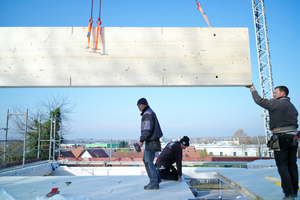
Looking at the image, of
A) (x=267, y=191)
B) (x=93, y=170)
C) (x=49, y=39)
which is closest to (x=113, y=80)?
(x=49, y=39)

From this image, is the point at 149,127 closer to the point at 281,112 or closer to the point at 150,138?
the point at 150,138

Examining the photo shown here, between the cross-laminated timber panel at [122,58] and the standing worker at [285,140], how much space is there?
76 centimetres

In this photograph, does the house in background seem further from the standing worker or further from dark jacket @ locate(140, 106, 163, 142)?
the standing worker

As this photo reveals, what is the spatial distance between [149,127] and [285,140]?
59.0 inches

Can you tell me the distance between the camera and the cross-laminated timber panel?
9.71 ft

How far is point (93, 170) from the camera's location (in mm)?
5832

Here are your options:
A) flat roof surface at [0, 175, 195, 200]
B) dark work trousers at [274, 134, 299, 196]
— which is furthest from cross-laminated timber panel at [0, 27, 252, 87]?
flat roof surface at [0, 175, 195, 200]

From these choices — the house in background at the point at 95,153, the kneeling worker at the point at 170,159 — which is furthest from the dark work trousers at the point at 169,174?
the house in background at the point at 95,153

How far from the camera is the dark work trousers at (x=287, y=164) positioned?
2127mm

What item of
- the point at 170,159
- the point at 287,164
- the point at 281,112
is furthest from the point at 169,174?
the point at 281,112

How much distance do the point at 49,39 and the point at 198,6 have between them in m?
2.94

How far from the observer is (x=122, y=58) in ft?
9.85

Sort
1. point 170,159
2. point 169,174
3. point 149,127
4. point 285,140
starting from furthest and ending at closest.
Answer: point 170,159 → point 169,174 → point 149,127 → point 285,140

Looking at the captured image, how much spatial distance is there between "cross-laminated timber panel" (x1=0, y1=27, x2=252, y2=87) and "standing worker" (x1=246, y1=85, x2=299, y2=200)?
0.76 metres
